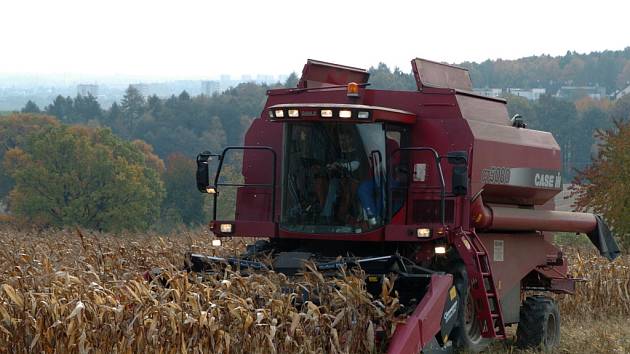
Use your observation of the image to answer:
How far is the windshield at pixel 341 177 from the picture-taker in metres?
11.0

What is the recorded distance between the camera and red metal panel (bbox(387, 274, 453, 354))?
31.3ft

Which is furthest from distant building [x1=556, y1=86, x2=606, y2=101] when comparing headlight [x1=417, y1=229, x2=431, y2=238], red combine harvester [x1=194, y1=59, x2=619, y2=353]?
headlight [x1=417, y1=229, x2=431, y2=238]

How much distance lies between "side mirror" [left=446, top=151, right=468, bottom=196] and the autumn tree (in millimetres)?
20648

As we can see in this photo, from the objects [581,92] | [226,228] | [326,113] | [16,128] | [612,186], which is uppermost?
[326,113]

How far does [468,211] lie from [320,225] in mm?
1487

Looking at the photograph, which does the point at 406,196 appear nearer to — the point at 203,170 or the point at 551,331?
the point at 203,170

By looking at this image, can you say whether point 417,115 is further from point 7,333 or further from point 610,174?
point 610,174

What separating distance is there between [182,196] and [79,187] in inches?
728

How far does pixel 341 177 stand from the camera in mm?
10977

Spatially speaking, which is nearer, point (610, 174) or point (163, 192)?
point (610, 174)

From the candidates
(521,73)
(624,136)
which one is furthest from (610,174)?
(521,73)

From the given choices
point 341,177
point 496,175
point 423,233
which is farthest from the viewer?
point 496,175

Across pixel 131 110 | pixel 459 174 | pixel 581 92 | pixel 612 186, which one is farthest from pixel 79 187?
pixel 581 92

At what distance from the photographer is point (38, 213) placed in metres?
67.4
